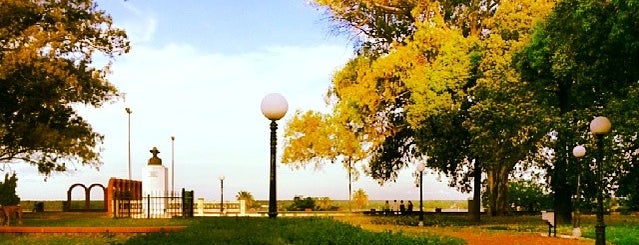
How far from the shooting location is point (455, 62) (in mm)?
35969

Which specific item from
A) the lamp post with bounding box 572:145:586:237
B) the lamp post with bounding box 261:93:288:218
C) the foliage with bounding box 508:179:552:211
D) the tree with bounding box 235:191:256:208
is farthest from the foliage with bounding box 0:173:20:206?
the lamp post with bounding box 261:93:288:218

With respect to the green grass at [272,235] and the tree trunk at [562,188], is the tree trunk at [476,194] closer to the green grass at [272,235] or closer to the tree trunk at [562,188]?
the tree trunk at [562,188]

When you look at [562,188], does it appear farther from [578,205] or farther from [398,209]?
[398,209]

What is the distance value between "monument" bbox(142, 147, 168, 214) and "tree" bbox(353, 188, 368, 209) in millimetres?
20315

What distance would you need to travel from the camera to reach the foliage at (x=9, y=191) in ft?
143

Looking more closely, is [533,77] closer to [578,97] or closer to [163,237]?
[578,97]

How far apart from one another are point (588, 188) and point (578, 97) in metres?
4.18

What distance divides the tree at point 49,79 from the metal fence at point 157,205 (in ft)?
12.8

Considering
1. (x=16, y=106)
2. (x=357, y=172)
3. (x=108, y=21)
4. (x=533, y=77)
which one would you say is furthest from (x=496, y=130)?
(x=16, y=106)

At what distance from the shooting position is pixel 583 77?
3005cm

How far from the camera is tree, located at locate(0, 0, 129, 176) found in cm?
3341

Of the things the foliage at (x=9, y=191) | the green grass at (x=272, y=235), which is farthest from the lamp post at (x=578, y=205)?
the foliage at (x=9, y=191)

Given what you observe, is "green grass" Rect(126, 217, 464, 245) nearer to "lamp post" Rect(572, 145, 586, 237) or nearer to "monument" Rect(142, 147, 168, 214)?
"lamp post" Rect(572, 145, 586, 237)

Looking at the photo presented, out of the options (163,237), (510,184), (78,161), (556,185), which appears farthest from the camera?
(510,184)
